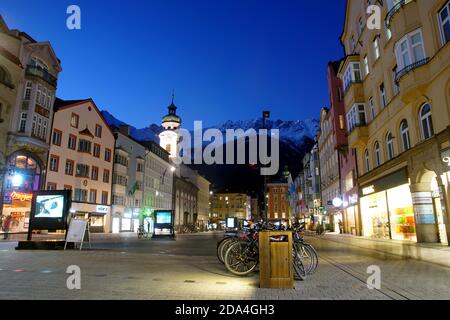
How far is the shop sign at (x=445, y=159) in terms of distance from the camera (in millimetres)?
14806

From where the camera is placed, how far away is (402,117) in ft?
68.7

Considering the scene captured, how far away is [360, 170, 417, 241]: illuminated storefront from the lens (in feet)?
69.6

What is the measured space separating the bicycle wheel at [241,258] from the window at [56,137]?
3625 centimetres

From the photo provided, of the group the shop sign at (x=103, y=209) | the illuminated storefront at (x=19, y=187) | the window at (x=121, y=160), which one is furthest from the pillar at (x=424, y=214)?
the window at (x=121, y=160)

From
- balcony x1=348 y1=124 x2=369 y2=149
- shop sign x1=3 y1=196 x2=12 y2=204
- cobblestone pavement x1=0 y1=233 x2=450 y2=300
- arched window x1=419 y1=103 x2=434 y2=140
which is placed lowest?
cobblestone pavement x1=0 y1=233 x2=450 y2=300

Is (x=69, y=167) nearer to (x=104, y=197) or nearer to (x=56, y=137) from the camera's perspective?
(x=56, y=137)

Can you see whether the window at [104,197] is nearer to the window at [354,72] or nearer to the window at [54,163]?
the window at [54,163]

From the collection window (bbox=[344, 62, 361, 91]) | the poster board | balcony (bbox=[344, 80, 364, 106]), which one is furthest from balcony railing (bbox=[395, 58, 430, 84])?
the poster board

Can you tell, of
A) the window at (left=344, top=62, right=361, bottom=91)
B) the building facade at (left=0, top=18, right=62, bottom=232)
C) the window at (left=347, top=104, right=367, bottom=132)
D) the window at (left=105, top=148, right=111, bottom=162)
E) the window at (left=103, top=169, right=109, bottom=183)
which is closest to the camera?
the window at (left=347, top=104, right=367, bottom=132)

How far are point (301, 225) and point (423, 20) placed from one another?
533 inches

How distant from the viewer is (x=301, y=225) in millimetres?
11031

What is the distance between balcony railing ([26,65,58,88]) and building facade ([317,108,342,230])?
32.2m

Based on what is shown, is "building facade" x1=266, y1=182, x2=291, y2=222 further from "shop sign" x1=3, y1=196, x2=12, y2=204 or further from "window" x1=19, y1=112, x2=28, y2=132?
"shop sign" x1=3, y1=196, x2=12, y2=204
